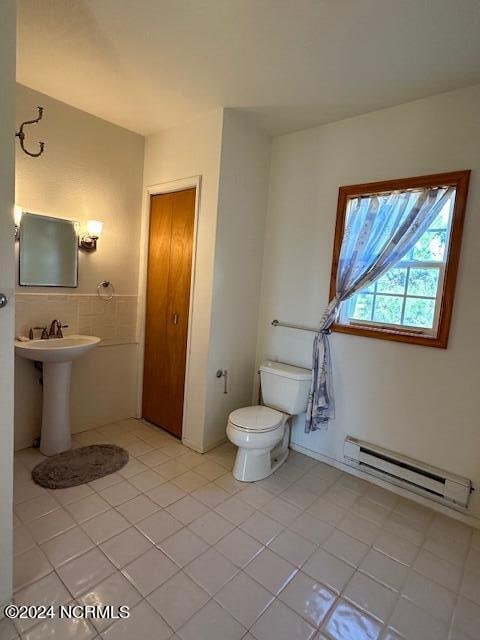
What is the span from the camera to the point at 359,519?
1.99m

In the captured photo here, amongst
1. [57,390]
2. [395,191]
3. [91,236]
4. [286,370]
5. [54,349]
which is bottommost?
[57,390]

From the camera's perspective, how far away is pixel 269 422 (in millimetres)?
2297

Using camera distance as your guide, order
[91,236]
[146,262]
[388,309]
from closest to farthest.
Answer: [388,309] → [91,236] → [146,262]

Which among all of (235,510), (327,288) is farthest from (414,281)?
(235,510)

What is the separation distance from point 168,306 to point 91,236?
78 cm

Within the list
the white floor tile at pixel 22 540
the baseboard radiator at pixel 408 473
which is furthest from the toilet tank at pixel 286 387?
the white floor tile at pixel 22 540

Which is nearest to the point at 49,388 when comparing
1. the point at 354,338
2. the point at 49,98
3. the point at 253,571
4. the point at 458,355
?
the point at 253,571

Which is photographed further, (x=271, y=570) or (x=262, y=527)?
(x=262, y=527)

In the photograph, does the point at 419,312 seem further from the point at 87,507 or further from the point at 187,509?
the point at 87,507

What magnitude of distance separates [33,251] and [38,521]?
167 cm

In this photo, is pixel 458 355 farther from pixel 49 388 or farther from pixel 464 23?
pixel 49 388

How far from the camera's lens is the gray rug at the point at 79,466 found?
2141 mm

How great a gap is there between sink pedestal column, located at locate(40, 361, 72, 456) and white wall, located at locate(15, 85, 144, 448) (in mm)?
199

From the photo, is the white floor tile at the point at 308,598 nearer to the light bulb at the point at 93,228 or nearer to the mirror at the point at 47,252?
the mirror at the point at 47,252
